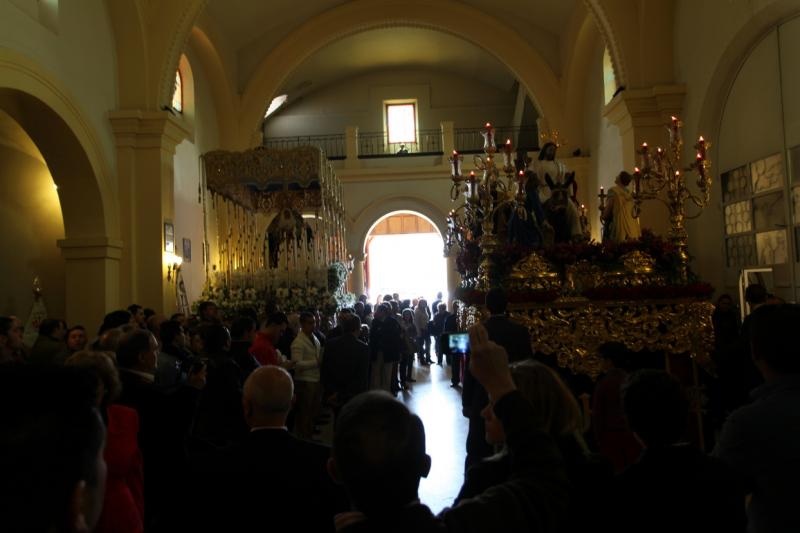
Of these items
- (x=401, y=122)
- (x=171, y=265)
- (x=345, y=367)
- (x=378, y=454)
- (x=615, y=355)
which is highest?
(x=401, y=122)

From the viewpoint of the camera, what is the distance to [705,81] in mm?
10703

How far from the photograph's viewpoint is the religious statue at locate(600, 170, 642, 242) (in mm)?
7941

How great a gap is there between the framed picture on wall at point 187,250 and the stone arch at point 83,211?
11.0 feet

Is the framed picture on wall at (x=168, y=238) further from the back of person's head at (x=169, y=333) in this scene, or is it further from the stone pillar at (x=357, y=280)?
the stone pillar at (x=357, y=280)

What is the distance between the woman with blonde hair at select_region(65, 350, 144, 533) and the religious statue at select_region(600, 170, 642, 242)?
5991 mm

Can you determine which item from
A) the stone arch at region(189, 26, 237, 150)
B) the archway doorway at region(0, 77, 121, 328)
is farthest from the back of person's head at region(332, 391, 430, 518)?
the stone arch at region(189, 26, 237, 150)

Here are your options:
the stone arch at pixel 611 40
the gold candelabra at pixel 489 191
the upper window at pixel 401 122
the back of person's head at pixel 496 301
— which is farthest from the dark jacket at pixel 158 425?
the upper window at pixel 401 122

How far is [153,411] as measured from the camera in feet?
11.7

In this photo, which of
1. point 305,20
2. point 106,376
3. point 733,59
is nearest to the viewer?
point 106,376

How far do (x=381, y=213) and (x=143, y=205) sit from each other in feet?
31.9

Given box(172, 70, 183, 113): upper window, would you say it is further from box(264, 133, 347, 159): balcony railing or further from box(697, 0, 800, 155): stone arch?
box(697, 0, 800, 155): stone arch

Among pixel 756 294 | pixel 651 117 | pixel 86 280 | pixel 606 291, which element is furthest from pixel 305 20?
pixel 756 294

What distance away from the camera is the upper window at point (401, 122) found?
24188 mm

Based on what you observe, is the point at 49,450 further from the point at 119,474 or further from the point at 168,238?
the point at 168,238
